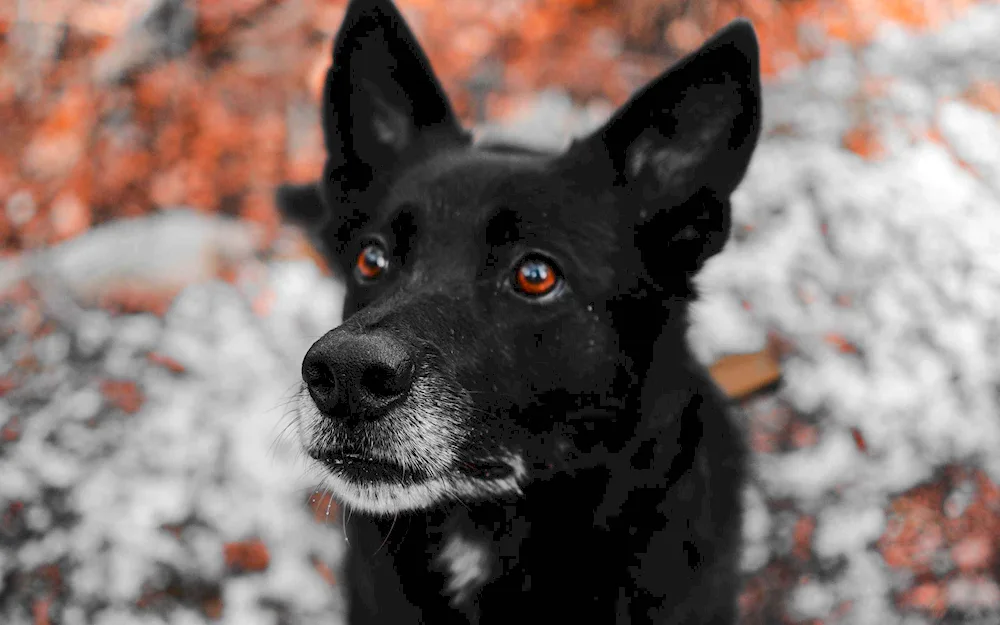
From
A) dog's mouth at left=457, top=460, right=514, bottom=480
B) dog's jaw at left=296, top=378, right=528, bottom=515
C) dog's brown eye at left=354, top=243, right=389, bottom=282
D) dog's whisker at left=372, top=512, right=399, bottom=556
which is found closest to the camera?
dog's jaw at left=296, top=378, right=528, bottom=515

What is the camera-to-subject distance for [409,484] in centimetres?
197

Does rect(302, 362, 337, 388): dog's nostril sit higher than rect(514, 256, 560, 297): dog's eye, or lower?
higher

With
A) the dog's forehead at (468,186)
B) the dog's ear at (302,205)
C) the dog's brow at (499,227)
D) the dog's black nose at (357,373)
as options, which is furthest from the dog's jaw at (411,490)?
the dog's ear at (302,205)

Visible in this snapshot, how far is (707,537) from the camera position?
2441 mm

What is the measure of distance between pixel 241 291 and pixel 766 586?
3.23m

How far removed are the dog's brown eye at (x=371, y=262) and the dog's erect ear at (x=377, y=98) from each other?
1.10 ft

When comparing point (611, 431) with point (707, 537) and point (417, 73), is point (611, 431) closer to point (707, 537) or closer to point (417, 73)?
point (707, 537)

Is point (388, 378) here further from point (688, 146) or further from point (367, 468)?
point (688, 146)

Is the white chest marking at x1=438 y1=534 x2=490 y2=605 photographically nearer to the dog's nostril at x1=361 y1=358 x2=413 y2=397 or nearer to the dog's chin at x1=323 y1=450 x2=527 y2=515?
the dog's chin at x1=323 y1=450 x2=527 y2=515

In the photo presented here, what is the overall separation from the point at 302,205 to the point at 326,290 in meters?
0.86

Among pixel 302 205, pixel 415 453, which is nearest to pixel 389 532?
pixel 415 453

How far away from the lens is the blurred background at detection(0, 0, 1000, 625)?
3.06 meters

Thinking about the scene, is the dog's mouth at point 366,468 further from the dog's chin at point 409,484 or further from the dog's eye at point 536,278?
the dog's eye at point 536,278

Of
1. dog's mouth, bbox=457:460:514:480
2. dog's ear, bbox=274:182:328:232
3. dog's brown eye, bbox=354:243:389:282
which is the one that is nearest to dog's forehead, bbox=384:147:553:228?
dog's brown eye, bbox=354:243:389:282
